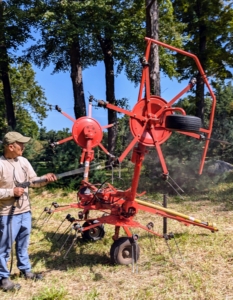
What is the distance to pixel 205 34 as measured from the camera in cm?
1444

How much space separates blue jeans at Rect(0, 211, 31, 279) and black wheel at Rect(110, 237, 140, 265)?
1082 mm

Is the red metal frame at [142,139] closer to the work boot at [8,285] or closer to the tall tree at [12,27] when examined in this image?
the work boot at [8,285]

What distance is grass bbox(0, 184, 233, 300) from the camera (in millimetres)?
3523

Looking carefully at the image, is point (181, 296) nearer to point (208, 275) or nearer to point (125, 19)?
point (208, 275)

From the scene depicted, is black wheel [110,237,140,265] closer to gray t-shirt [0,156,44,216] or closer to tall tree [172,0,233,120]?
gray t-shirt [0,156,44,216]

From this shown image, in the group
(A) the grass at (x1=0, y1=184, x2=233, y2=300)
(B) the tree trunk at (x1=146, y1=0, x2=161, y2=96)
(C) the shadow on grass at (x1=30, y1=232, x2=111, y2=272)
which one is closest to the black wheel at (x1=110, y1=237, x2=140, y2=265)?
(A) the grass at (x1=0, y1=184, x2=233, y2=300)

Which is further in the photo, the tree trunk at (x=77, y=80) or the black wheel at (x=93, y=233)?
the tree trunk at (x=77, y=80)

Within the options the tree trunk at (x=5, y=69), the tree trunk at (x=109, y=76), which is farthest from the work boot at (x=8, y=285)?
the tree trunk at (x=109, y=76)

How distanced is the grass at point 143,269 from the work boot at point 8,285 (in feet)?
0.18

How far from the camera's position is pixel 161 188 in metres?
9.44

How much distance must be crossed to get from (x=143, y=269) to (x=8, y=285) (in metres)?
1.60

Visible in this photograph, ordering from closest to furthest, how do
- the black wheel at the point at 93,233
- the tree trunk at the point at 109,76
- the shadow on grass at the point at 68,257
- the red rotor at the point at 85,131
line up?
the shadow on grass at the point at 68,257 → the black wheel at the point at 93,233 → the red rotor at the point at 85,131 → the tree trunk at the point at 109,76

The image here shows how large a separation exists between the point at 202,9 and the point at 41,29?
713 cm

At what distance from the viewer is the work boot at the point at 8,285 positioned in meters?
3.62
